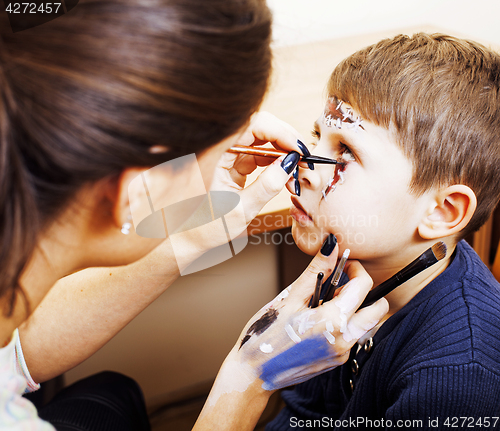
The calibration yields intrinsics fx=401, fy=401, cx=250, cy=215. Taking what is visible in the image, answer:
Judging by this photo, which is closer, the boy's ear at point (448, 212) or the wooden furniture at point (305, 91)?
the boy's ear at point (448, 212)

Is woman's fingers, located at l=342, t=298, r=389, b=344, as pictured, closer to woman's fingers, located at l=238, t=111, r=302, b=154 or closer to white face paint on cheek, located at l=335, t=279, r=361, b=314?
white face paint on cheek, located at l=335, t=279, r=361, b=314

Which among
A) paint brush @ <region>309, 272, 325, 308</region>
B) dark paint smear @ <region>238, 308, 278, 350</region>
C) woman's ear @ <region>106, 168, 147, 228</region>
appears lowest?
dark paint smear @ <region>238, 308, 278, 350</region>

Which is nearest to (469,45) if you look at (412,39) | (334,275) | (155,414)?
(412,39)

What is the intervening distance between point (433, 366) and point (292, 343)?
0.20 meters

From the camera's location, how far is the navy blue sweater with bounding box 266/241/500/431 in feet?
1.83

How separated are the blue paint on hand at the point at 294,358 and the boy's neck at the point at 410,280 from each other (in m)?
0.22

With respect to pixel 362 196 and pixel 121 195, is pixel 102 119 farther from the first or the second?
pixel 362 196

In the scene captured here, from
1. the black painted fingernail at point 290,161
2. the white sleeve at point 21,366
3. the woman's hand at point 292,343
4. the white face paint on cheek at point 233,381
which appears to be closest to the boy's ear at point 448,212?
the woman's hand at point 292,343

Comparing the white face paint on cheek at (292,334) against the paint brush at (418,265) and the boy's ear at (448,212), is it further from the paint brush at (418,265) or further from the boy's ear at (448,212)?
the boy's ear at (448,212)

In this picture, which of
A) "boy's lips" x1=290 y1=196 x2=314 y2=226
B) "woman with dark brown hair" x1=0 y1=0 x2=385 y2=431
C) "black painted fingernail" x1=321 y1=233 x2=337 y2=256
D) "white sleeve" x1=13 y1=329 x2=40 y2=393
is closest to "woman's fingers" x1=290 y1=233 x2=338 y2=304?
"black painted fingernail" x1=321 y1=233 x2=337 y2=256

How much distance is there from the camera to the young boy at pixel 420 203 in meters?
0.57

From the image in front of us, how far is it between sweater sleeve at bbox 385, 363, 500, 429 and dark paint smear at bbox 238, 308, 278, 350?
0.71 ft

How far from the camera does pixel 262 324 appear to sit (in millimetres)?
657

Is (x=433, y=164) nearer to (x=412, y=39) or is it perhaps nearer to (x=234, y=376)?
(x=412, y=39)
